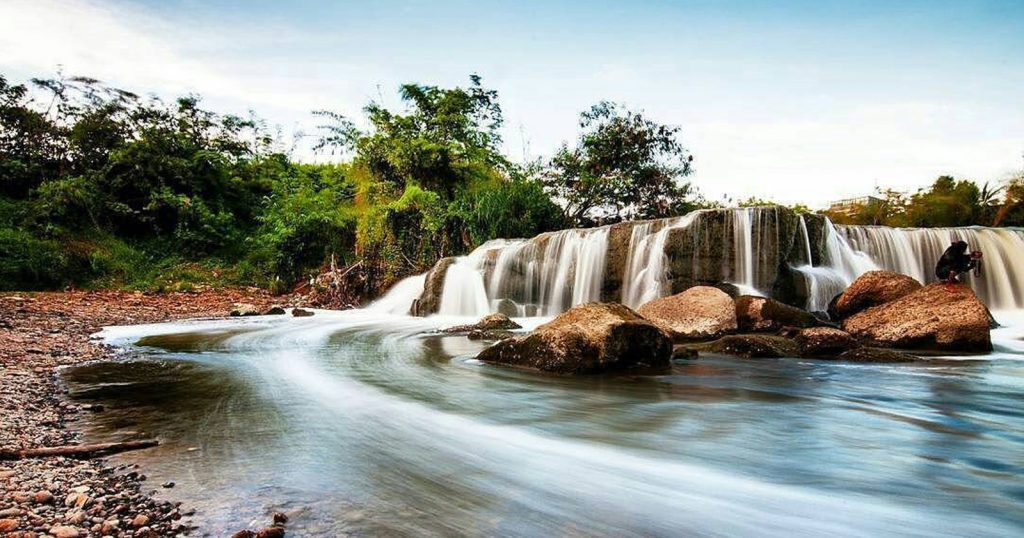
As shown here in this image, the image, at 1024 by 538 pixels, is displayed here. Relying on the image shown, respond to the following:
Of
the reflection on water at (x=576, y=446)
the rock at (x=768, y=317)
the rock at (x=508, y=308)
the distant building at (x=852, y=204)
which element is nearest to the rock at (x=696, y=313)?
the rock at (x=768, y=317)

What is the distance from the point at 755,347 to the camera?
7316mm

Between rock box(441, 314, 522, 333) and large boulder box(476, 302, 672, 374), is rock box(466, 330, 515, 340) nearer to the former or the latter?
rock box(441, 314, 522, 333)

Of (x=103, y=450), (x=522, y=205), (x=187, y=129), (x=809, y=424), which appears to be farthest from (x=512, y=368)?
(x=187, y=129)

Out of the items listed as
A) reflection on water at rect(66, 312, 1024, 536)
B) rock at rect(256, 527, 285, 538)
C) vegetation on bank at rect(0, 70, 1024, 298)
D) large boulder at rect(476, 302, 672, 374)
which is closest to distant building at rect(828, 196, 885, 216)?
vegetation on bank at rect(0, 70, 1024, 298)

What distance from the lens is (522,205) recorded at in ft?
60.0

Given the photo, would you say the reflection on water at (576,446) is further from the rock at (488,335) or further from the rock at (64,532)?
the rock at (488,335)

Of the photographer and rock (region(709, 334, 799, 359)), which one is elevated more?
the photographer

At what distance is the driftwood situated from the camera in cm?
259

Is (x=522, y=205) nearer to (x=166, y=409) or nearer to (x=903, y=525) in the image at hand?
(x=166, y=409)

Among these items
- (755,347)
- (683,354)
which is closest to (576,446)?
(683,354)

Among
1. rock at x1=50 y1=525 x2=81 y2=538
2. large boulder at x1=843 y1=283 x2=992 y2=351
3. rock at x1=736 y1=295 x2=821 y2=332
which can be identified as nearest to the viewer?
rock at x1=50 y1=525 x2=81 y2=538

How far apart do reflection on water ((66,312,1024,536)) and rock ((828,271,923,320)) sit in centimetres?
292

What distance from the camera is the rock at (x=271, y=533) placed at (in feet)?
6.26

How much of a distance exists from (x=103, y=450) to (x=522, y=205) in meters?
16.1
